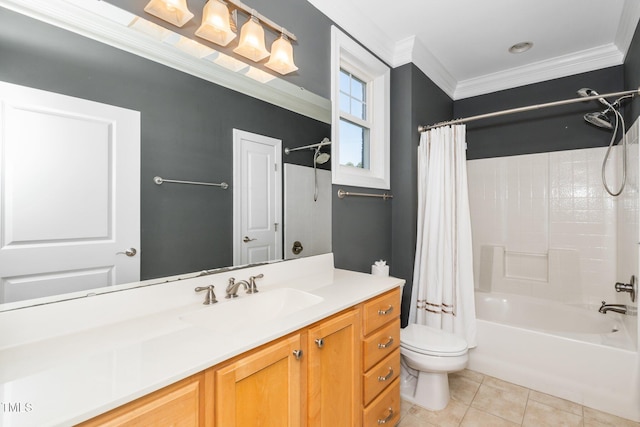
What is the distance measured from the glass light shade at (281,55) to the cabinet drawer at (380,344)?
143cm

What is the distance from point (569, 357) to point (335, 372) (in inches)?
70.6

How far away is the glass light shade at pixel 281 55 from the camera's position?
158cm

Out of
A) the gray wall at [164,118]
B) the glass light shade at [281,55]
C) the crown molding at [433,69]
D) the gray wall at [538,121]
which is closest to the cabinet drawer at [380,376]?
the gray wall at [164,118]

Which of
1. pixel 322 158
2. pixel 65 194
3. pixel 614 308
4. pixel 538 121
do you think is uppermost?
pixel 538 121

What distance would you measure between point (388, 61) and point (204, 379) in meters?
2.52

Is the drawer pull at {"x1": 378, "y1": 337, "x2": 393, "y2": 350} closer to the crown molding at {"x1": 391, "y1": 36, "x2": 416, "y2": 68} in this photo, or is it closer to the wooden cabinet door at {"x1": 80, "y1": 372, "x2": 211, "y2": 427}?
the wooden cabinet door at {"x1": 80, "y1": 372, "x2": 211, "y2": 427}

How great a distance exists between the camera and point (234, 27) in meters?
1.39

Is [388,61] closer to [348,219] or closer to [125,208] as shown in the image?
[348,219]

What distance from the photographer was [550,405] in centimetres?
201

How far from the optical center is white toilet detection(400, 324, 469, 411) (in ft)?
6.18

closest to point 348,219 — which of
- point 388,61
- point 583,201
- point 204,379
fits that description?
point 388,61

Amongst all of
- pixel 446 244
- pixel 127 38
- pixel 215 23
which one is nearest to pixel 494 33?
pixel 446 244

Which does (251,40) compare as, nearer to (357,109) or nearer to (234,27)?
(234,27)

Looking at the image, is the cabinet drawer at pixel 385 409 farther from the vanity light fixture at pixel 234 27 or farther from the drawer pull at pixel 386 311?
the vanity light fixture at pixel 234 27
